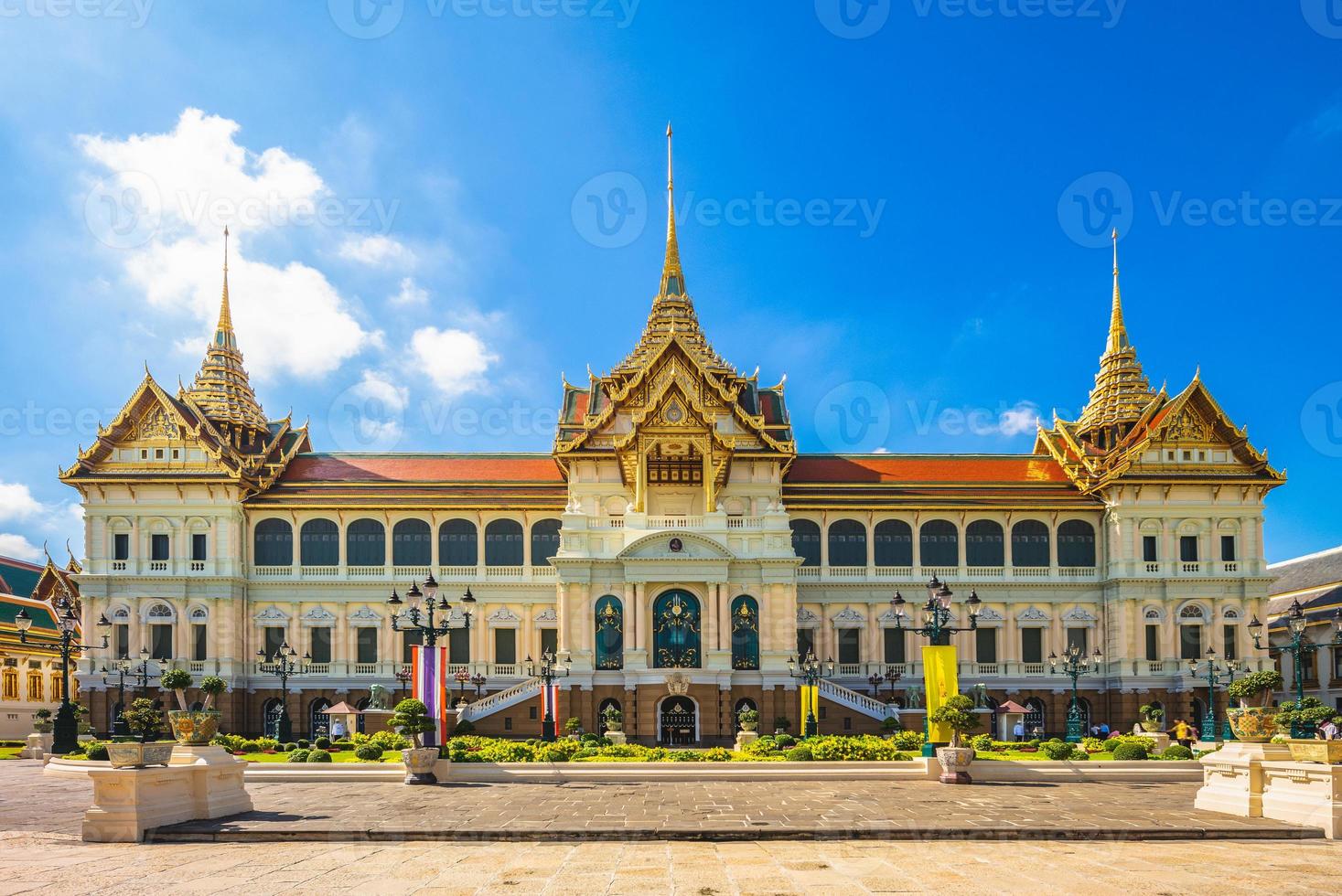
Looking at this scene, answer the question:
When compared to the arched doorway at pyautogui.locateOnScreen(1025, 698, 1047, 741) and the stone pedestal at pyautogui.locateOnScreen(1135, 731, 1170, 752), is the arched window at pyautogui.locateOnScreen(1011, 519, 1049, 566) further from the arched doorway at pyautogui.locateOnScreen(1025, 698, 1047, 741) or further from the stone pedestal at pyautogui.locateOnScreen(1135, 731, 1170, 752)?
the stone pedestal at pyautogui.locateOnScreen(1135, 731, 1170, 752)

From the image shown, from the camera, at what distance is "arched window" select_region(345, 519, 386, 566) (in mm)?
54656

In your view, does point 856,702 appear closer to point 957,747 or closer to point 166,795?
point 957,747

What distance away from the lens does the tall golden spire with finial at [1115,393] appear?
6084 centimetres

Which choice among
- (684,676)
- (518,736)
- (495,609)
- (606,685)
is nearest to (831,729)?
(684,676)

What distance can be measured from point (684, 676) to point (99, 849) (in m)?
30.1

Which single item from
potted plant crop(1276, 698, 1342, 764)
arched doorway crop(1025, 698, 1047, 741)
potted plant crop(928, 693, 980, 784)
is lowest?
arched doorway crop(1025, 698, 1047, 741)

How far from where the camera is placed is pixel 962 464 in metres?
58.6

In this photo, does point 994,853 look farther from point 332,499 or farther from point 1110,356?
point 1110,356

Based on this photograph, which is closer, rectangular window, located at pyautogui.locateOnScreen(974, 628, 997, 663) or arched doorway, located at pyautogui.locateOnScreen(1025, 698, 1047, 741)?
arched doorway, located at pyautogui.locateOnScreen(1025, 698, 1047, 741)

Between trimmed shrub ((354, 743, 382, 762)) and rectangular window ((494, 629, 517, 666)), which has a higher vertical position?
rectangular window ((494, 629, 517, 666))

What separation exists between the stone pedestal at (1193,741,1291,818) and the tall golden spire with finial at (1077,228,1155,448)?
40.7 metres

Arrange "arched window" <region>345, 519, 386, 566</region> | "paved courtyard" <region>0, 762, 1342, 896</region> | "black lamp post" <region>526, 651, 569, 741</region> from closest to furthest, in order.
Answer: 1. "paved courtyard" <region>0, 762, 1342, 896</region>
2. "black lamp post" <region>526, 651, 569, 741</region>
3. "arched window" <region>345, 519, 386, 566</region>

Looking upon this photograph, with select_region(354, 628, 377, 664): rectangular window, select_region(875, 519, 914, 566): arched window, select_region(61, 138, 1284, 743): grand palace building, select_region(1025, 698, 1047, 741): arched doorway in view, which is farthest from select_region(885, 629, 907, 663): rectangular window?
select_region(354, 628, 377, 664): rectangular window

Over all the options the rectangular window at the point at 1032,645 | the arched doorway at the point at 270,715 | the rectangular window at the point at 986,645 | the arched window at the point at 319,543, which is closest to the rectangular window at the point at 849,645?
the rectangular window at the point at 986,645
